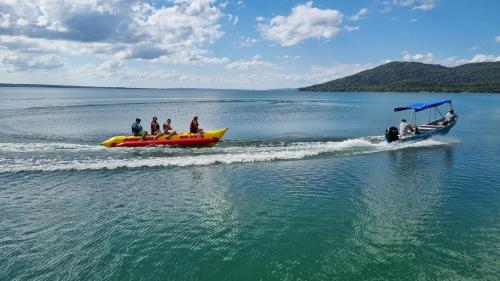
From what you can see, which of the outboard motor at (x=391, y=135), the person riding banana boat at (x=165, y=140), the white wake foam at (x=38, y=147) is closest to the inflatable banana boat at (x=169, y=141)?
the person riding banana boat at (x=165, y=140)

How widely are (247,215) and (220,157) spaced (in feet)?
29.4

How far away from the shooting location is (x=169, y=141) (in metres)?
24.9

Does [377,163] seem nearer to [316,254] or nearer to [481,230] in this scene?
[481,230]

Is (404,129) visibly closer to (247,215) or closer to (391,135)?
(391,135)

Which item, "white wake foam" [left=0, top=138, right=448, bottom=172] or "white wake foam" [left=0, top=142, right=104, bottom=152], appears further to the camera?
"white wake foam" [left=0, top=142, right=104, bottom=152]

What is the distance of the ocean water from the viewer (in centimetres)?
980

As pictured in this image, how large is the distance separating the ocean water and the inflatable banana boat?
126cm

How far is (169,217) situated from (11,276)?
4823mm

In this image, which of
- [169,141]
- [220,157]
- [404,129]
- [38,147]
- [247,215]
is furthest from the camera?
[404,129]

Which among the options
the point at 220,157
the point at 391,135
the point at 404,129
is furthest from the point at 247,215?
the point at 404,129

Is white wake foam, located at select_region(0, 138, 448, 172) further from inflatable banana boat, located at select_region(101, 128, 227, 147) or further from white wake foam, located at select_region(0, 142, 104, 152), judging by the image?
white wake foam, located at select_region(0, 142, 104, 152)

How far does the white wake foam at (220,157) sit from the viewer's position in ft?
63.7

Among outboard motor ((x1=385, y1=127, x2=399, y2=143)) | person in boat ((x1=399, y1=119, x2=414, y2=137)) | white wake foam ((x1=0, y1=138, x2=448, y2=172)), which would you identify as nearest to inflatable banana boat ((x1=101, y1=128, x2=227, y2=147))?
white wake foam ((x1=0, y1=138, x2=448, y2=172))

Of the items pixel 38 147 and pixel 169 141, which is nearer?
pixel 38 147
